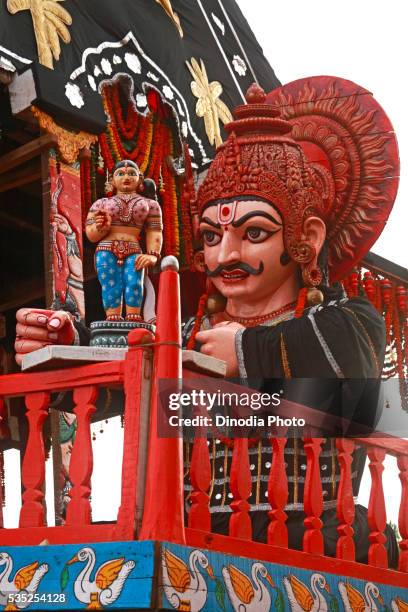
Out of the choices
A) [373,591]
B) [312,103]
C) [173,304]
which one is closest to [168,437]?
[173,304]

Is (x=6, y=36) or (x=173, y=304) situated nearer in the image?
(x=173, y=304)

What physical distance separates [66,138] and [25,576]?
2.77 m

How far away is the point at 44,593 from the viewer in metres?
3.58

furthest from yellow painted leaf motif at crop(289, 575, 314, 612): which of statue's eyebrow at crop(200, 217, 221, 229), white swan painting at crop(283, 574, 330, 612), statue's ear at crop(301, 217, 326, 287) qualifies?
statue's eyebrow at crop(200, 217, 221, 229)

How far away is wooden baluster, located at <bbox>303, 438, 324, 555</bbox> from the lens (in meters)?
4.40

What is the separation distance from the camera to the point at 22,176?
6.32 m

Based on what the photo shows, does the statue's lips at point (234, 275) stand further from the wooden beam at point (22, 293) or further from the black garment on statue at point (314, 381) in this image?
the wooden beam at point (22, 293)

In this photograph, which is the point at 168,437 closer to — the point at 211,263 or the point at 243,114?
the point at 211,263

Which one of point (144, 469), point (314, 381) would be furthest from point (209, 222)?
Result: point (144, 469)

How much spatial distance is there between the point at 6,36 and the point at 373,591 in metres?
3.10

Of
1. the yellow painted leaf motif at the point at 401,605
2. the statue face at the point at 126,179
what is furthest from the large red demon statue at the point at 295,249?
the statue face at the point at 126,179

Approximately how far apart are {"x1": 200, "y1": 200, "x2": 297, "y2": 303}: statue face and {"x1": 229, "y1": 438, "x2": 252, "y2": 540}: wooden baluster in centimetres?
158

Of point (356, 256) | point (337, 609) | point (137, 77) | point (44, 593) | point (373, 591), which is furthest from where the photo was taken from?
point (137, 77)

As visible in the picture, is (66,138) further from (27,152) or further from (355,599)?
(355,599)
